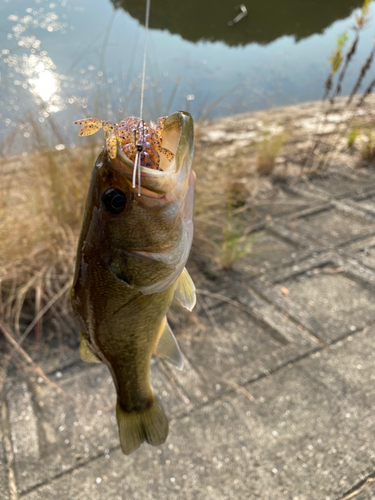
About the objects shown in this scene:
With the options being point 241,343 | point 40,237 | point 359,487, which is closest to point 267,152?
point 241,343

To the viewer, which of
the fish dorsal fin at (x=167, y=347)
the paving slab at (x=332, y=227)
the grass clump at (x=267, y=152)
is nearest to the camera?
the fish dorsal fin at (x=167, y=347)

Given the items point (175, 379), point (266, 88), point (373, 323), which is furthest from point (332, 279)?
point (266, 88)

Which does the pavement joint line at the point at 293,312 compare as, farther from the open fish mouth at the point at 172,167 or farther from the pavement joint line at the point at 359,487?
the open fish mouth at the point at 172,167

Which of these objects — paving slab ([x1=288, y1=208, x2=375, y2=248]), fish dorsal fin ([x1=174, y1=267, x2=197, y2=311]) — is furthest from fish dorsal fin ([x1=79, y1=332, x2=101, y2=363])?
paving slab ([x1=288, y1=208, x2=375, y2=248])

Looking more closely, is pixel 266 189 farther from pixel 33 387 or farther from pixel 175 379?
pixel 33 387

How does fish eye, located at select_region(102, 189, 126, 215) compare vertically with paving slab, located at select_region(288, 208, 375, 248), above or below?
above

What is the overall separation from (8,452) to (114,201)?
1.93 metres

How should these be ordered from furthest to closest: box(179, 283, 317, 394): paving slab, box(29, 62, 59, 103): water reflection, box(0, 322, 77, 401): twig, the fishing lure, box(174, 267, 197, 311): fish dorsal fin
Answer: box(29, 62, 59, 103): water reflection < box(179, 283, 317, 394): paving slab < box(0, 322, 77, 401): twig < box(174, 267, 197, 311): fish dorsal fin < the fishing lure

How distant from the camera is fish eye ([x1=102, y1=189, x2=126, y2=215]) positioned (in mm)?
950

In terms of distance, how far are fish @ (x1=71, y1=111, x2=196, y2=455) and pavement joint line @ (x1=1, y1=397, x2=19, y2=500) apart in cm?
121

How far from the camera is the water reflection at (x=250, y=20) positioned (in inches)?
474

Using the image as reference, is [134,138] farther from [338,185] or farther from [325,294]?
[338,185]

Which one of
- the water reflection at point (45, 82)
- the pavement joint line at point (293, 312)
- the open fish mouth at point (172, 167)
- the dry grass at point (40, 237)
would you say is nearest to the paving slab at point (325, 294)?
the pavement joint line at point (293, 312)

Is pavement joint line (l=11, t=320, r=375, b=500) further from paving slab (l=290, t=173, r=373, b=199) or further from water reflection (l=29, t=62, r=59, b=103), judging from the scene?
water reflection (l=29, t=62, r=59, b=103)
